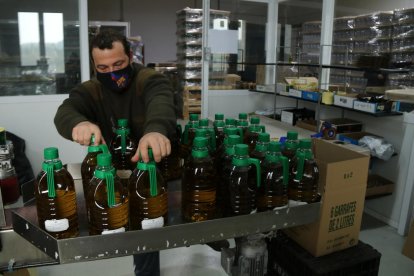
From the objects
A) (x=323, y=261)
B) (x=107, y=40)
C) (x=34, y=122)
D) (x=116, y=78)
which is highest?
(x=107, y=40)

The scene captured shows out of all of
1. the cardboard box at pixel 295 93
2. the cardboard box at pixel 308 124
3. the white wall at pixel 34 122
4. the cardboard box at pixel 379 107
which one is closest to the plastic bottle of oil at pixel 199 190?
the cardboard box at pixel 379 107

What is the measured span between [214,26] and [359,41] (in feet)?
5.89

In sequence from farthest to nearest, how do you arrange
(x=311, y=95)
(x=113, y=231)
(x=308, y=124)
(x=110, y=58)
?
1. (x=308, y=124)
2. (x=311, y=95)
3. (x=110, y=58)
4. (x=113, y=231)

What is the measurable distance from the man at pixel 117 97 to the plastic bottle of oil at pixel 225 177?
0.20 meters

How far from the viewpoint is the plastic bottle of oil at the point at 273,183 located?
1.01 meters

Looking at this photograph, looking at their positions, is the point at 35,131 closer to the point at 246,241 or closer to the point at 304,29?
the point at 246,241

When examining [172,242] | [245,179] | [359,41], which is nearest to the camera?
[172,242]

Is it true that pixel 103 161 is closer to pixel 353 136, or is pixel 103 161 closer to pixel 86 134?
pixel 86 134

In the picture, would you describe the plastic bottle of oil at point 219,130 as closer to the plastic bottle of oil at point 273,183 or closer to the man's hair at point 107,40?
the plastic bottle of oil at point 273,183

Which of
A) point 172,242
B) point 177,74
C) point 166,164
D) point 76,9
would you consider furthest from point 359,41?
point 172,242

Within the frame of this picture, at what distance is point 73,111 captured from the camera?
4.16ft

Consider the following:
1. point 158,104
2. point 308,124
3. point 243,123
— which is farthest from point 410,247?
point 158,104

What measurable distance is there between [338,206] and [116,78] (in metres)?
0.96

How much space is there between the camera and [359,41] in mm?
4355
